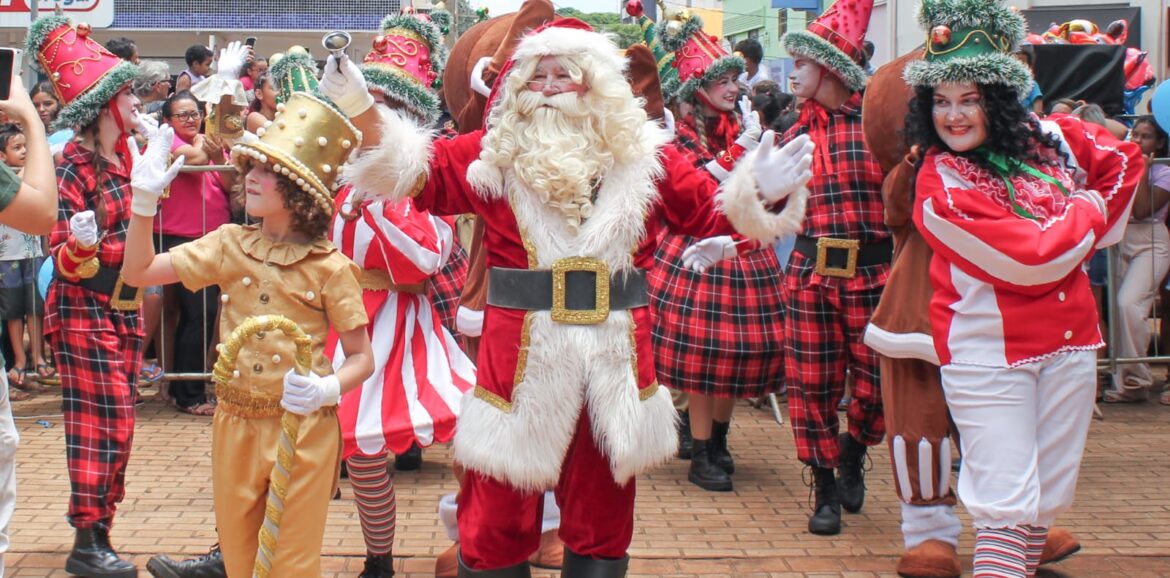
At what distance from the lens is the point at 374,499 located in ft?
15.4

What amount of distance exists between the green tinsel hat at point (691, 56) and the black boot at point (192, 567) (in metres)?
3.39

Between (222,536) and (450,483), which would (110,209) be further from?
(450,483)

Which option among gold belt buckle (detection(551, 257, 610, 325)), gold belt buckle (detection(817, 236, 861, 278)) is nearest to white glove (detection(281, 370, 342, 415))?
gold belt buckle (detection(551, 257, 610, 325))

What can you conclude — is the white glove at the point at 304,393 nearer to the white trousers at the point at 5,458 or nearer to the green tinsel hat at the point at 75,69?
the white trousers at the point at 5,458

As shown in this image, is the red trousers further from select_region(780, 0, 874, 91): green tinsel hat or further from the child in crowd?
the child in crowd

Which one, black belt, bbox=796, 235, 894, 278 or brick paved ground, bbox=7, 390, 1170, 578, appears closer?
brick paved ground, bbox=7, 390, 1170, 578

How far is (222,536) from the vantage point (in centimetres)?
376

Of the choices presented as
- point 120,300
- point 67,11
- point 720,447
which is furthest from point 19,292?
point 720,447

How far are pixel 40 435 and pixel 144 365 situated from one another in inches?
42.2

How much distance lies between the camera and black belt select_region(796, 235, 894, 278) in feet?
18.2

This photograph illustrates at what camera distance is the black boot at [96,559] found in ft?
15.9

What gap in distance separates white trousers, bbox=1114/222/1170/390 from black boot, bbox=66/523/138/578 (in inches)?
253

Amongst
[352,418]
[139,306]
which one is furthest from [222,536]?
[139,306]

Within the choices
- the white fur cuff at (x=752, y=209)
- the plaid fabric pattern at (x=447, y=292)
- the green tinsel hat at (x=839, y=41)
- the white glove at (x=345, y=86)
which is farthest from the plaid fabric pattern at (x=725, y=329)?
the white glove at (x=345, y=86)
